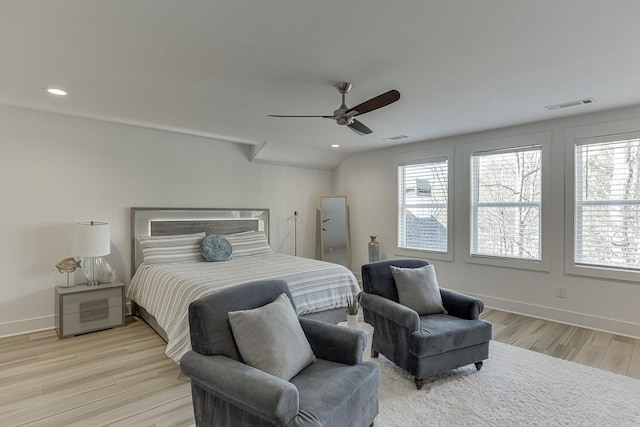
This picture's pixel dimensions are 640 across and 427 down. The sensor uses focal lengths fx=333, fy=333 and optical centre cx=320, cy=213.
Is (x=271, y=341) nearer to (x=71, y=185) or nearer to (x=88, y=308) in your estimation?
(x=88, y=308)

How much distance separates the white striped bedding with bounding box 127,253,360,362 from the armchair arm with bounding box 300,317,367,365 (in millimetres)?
1134

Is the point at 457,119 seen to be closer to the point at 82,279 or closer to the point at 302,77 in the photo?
the point at 302,77

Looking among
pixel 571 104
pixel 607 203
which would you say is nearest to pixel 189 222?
pixel 571 104

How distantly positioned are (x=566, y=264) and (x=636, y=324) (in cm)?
83

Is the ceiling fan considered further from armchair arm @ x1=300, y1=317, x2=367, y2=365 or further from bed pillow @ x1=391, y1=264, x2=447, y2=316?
armchair arm @ x1=300, y1=317, x2=367, y2=365

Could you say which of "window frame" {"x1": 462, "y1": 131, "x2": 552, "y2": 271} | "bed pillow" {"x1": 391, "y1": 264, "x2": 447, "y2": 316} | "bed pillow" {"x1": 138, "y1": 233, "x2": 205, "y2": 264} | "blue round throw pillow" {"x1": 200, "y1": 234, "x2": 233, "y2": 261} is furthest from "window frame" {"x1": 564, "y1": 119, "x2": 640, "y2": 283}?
"bed pillow" {"x1": 138, "y1": 233, "x2": 205, "y2": 264}

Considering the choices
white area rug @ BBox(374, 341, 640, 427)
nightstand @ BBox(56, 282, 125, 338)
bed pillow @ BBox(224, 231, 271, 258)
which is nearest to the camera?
white area rug @ BBox(374, 341, 640, 427)

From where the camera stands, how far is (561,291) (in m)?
4.03

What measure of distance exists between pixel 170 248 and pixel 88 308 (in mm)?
1048

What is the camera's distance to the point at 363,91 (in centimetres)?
307

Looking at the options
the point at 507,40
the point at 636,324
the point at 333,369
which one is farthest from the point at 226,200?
the point at 636,324

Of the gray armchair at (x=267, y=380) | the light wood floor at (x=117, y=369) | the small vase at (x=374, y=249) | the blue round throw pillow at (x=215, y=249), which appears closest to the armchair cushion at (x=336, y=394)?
the gray armchair at (x=267, y=380)

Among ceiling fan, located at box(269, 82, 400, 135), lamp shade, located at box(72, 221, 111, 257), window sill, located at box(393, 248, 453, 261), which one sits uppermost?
ceiling fan, located at box(269, 82, 400, 135)

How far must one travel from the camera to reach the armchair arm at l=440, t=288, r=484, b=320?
9.23 feet
